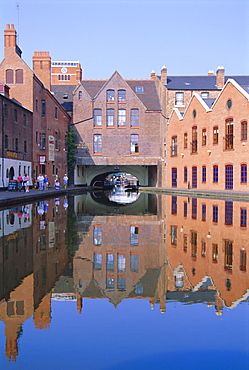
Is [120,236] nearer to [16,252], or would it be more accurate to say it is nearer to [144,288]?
[16,252]

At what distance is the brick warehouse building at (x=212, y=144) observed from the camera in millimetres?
36250

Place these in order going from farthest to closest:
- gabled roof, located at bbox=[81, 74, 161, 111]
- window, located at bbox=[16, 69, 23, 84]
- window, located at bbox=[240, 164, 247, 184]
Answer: gabled roof, located at bbox=[81, 74, 161, 111] → window, located at bbox=[16, 69, 23, 84] → window, located at bbox=[240, 164, 247, 184]

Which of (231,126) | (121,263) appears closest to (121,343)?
(121,263)

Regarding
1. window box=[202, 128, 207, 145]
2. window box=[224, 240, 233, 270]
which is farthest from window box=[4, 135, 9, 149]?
window box=[224, 240, 233, 270]

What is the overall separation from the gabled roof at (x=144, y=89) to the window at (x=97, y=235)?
3958 centimetres

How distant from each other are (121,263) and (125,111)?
146 feet

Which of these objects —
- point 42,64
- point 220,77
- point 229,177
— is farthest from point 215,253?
point 220,77

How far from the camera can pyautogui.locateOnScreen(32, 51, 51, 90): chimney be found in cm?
4709

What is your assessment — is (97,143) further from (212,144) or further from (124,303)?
(124,303)

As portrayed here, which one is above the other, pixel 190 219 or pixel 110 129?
pixel 110 129

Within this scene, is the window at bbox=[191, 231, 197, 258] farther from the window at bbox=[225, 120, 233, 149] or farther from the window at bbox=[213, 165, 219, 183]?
the window at bbox=[213, 165, 219, 183]

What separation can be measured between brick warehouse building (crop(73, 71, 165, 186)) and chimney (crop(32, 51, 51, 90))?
4534 millimetres

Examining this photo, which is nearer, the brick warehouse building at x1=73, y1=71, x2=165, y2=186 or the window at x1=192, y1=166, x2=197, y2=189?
the window at x1=192, y1=166, x2=197, y2=189

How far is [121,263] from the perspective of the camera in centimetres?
803
